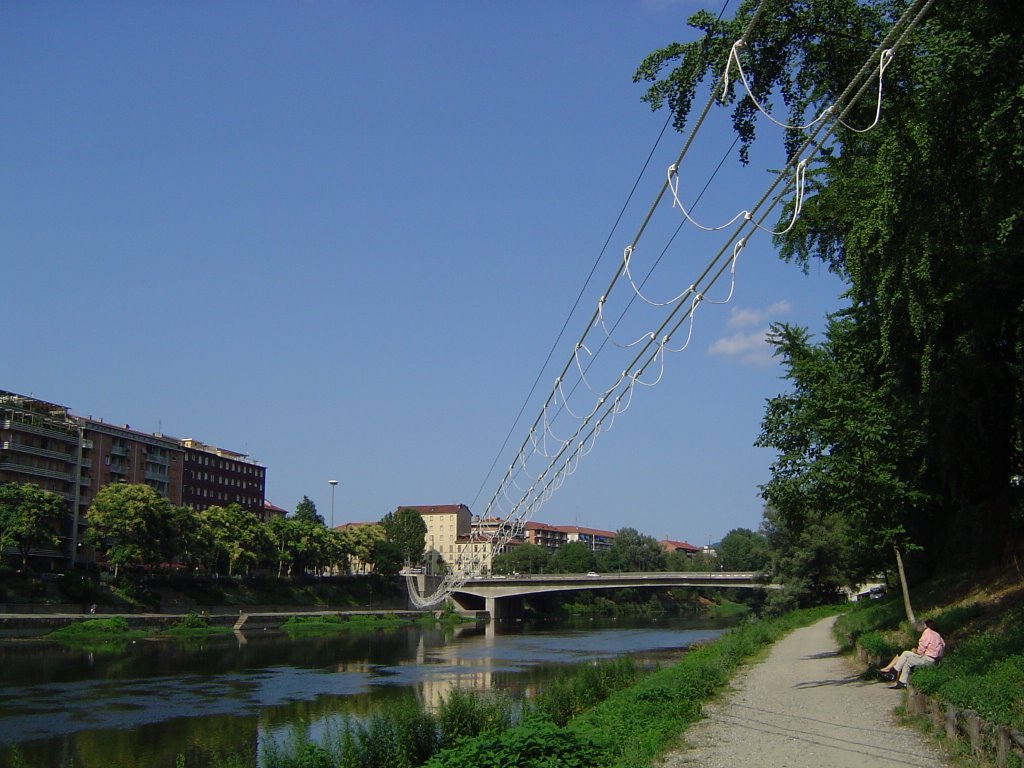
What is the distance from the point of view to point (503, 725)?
55.2 ft

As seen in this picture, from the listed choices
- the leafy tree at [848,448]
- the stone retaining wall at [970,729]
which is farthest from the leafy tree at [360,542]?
the stone retaining wall at [970,729]

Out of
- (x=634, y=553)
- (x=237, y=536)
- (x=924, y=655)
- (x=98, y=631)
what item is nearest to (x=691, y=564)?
(x=634, y=553)

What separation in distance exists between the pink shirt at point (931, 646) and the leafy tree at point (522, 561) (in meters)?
117

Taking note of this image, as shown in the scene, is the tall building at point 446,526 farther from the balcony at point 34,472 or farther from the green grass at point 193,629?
the green grass at point 193,629

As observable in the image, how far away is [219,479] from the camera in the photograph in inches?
4628

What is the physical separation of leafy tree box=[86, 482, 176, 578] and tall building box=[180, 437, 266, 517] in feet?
106

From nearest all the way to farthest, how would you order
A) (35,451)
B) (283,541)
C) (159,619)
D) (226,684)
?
(226,684) < (159,619) < (35,451) < (283,541)

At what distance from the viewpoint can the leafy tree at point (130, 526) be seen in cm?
7050

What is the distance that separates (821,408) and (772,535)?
4170 cm

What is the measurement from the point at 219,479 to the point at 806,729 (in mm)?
112434

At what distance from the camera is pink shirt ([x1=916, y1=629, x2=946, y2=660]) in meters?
15.1

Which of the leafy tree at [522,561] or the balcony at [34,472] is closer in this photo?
the balcony at [34,472]

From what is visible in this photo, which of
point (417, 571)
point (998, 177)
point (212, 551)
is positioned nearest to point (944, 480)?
point (998, 177)

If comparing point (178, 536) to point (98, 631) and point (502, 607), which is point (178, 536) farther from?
point (502, 607)
